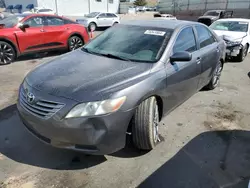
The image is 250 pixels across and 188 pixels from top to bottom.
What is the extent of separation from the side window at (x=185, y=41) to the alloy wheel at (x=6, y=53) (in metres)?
5.30

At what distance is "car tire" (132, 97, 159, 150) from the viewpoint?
2504 millimetres

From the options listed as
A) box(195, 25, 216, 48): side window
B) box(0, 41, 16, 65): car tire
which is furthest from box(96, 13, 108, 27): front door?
box(195, 25, 216, 48): side window

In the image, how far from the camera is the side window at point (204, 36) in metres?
4.03

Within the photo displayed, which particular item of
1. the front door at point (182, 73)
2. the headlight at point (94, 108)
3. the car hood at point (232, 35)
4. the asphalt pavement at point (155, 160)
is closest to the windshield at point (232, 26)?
the car hood at point (232, 35)

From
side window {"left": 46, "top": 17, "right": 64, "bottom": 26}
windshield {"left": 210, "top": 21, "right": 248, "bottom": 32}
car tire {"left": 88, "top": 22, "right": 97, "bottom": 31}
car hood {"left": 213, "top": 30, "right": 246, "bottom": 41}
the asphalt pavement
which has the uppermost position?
side window {"left": 46, "top": 17, "right": 64, "bottom": 26}

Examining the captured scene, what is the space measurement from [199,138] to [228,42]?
5579mm

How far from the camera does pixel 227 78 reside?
6.10 m

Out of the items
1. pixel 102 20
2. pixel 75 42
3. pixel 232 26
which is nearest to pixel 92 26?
pixel 102 20

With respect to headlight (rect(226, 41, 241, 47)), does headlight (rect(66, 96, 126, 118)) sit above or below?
above

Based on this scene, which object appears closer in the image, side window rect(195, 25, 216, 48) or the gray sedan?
the gray sedan

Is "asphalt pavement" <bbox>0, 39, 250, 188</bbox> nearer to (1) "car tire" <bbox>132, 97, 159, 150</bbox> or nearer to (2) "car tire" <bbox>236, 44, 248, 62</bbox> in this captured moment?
(1) "car tire" <bbox>132, 97, 159, 150</bbox>

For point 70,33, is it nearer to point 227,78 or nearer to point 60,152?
point 227,78

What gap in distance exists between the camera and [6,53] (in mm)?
6598

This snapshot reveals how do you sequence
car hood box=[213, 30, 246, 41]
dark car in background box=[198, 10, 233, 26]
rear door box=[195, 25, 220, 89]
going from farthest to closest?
1. dark car in background box=[198, 10, 233, 26]
2. car hood box=[213, 30, 246, 41]
3. rear door box=[195, 25, 220, 89]
